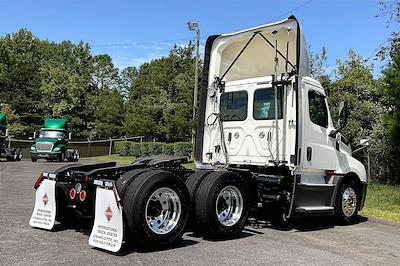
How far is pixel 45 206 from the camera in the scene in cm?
718

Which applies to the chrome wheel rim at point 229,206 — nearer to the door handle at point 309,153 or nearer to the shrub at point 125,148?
the door handle at point 309,153

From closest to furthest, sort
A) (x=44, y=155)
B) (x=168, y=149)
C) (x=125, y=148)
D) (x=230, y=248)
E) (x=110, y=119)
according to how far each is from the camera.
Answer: (x=230, y=248), (x=44, y=155), (x=168, y=149), (x=125, y=148), (x=110, y=119)

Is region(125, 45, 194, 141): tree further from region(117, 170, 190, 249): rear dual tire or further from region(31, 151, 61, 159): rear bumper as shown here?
region(117, 170, 190, 249): rear dual tire

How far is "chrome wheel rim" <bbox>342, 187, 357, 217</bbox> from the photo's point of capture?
30.2 ft

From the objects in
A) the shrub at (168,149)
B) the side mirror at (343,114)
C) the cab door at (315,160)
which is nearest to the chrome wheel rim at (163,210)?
the cab door at (315,160)

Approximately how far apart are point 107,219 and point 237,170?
9.70ft

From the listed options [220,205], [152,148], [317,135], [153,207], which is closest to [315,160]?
[317,135]

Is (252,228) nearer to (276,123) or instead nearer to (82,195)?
(276,123)

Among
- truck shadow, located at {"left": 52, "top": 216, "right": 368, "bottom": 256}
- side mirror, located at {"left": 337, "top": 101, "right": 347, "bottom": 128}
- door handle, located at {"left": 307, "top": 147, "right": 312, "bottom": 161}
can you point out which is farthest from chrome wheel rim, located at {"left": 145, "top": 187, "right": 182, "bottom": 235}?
side mirror, located at {"left": 337, "top": 101, "right": 347, "bottom": 128}

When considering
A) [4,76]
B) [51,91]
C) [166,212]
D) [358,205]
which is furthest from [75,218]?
[4,76]

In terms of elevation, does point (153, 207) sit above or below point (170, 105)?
below

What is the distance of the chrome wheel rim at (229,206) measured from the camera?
725cm

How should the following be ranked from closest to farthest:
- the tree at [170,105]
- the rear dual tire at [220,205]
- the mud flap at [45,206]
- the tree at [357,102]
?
the rear dual tire at [220,205]
the mud flap at [45,206]
the tree at [357,102]
the tree at [170,105]

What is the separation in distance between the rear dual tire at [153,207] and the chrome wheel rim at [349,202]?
4061 mm
